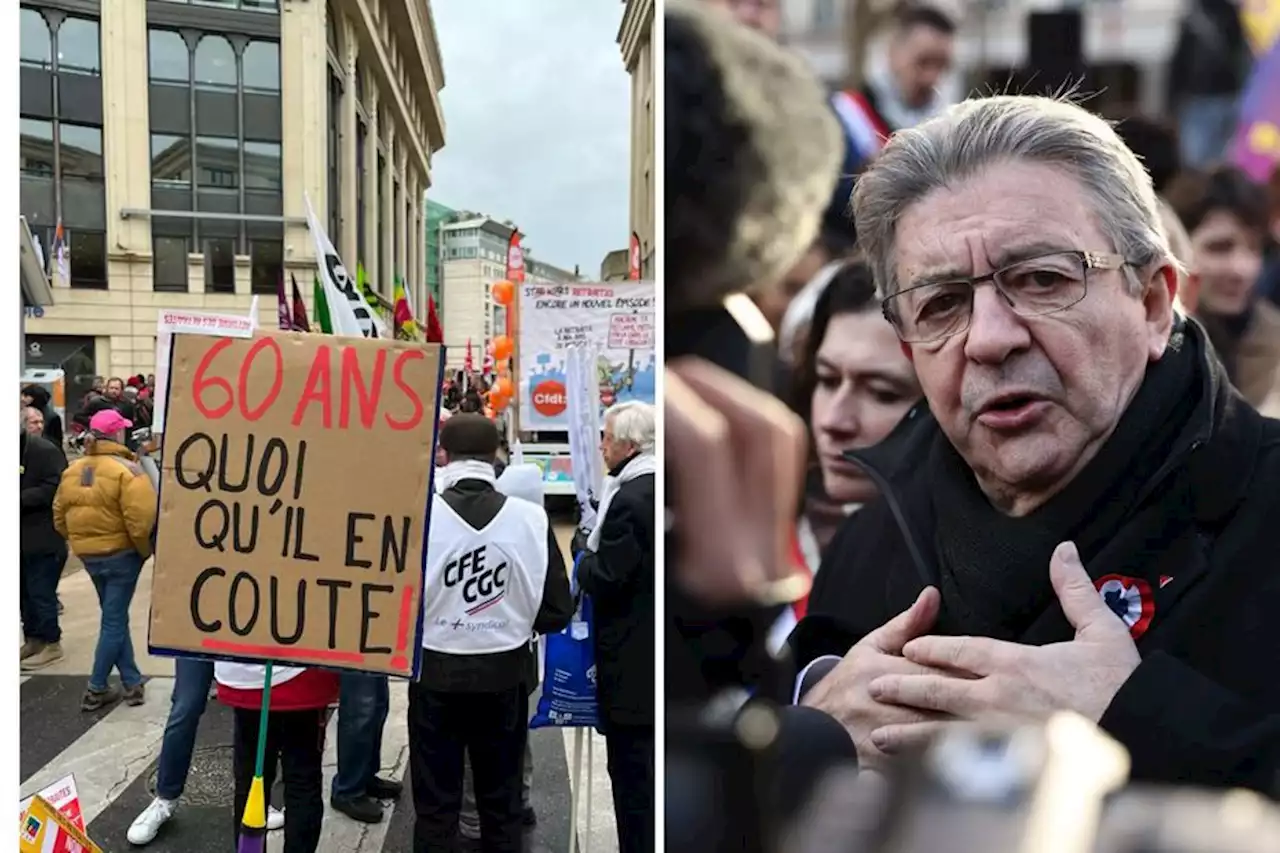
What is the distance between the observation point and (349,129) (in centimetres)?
3278

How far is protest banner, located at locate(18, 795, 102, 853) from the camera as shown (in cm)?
244

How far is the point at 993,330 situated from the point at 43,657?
6771 mm

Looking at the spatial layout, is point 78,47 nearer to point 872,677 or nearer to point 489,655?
point 489,655

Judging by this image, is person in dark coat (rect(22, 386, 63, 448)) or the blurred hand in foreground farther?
person in dark coat (rect(22, 386, 63, 448))

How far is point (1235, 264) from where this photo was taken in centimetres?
158

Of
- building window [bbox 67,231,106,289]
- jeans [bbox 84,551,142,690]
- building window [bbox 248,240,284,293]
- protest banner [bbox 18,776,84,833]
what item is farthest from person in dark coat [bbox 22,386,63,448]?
building window [bbox 67,231,106,289]

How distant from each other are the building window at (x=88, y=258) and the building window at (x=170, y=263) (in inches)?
56.4

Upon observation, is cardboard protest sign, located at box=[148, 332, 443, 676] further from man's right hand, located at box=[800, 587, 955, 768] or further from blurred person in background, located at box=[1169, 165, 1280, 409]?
blurred person in background, located at box=[1169, 165, 1280, 409]

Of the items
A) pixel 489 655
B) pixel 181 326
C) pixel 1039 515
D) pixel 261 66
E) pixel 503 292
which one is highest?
pixel 261 66

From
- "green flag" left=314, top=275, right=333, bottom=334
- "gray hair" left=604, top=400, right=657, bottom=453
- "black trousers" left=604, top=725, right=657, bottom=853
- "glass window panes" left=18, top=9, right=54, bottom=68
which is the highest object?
"glass window panes" left=18, top=9, right=54, bottom=68

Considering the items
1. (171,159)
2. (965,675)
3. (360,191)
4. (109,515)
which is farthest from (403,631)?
(360,191)

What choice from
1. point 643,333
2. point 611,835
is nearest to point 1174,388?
point 611,835

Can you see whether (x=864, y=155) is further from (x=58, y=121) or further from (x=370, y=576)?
(x=58, y=121)

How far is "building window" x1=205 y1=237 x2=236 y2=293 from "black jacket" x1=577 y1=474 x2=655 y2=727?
96.2ft
